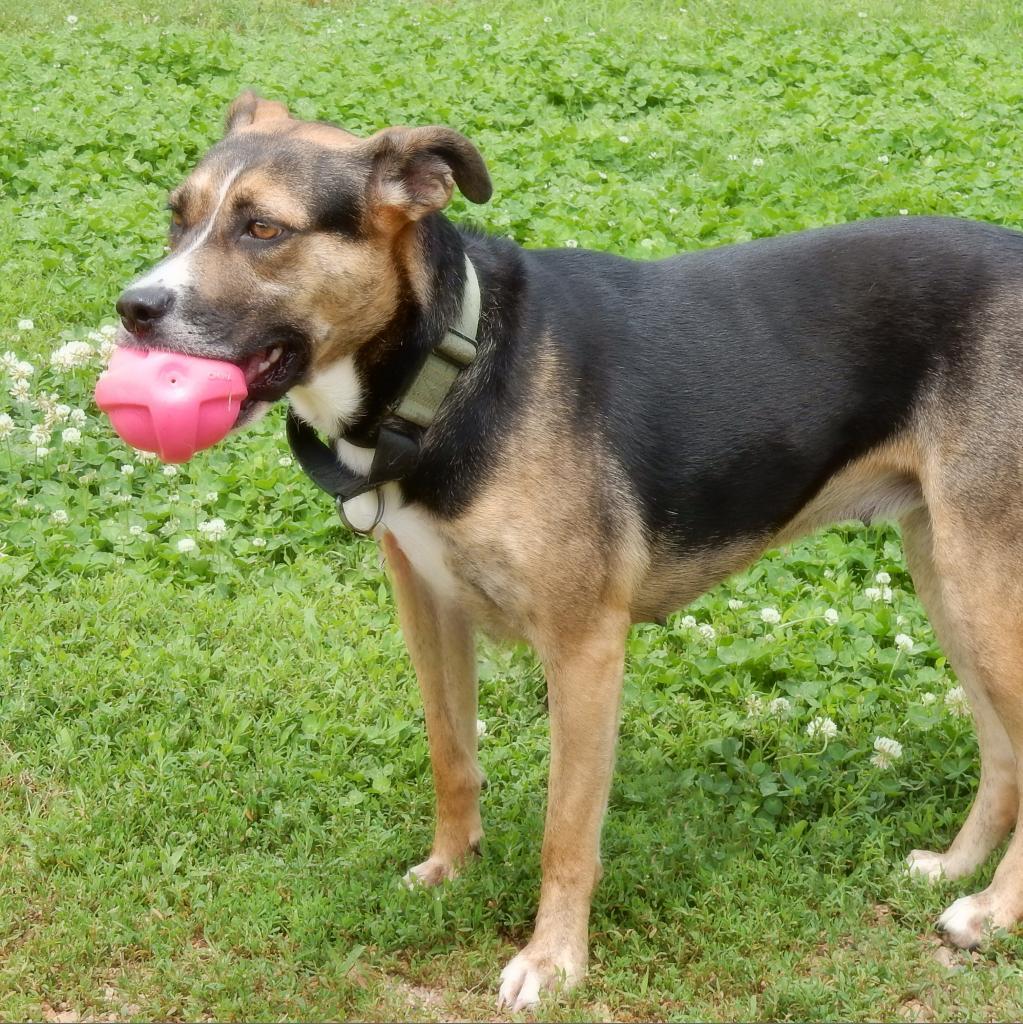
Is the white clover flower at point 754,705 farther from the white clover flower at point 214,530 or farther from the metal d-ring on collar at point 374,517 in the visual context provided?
the white clover flower at point 214,530

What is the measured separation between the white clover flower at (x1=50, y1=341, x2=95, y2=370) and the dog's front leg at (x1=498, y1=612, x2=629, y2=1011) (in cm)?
374

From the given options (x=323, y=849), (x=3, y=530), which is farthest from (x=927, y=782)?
(x=3, y=530)

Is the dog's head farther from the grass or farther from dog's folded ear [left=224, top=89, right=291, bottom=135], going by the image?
the grass

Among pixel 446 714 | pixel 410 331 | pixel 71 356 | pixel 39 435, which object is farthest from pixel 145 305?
pixel 71 356

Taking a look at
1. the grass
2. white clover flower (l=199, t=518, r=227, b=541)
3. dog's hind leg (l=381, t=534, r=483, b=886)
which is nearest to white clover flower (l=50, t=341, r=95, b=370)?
the grass

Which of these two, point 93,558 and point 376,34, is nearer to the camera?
point 93,558

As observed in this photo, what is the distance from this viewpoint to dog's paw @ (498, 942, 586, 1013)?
3.78 meters

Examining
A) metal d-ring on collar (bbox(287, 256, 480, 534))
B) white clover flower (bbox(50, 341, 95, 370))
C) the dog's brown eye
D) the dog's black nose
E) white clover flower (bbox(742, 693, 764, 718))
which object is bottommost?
white clover flower (bbox(50, 341, 95, 370))

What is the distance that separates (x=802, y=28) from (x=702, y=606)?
9750 mm

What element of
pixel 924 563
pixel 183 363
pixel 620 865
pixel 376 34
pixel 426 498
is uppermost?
pixel 183 363

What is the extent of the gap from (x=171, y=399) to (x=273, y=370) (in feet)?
1.13

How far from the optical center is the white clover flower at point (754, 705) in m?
4.96

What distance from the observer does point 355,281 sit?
3602 millimetres

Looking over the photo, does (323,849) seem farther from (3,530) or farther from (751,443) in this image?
(3,530)
